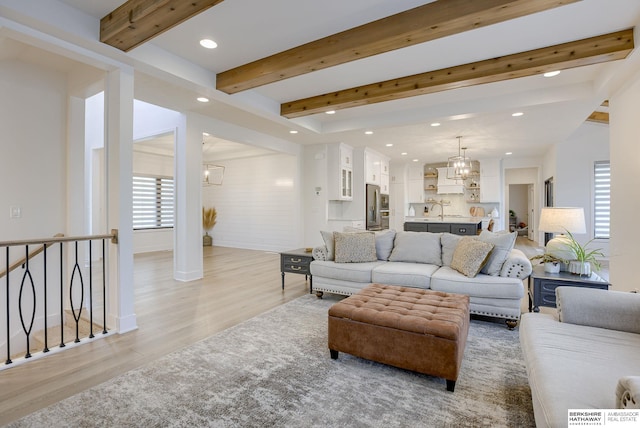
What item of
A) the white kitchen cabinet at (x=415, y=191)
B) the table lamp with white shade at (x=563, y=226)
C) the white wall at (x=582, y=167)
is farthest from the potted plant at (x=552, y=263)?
the white kitchen cabinet at (x=415, y=191)

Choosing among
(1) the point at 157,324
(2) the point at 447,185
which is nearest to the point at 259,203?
(1) the point at 157,324

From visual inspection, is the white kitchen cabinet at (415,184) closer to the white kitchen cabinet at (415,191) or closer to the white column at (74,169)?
the white kitchen cabinet at (415,191)

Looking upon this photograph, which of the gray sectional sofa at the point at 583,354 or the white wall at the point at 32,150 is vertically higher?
the white wall at the point at 32,150

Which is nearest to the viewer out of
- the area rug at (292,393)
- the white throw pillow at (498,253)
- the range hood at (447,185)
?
the area rug at (292,393)

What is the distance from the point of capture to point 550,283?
2.92m

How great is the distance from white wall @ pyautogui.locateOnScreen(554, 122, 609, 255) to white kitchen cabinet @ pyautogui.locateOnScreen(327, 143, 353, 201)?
4752 millimetres

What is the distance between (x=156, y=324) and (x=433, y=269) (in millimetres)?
3064

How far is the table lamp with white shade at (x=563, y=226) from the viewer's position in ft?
9.87

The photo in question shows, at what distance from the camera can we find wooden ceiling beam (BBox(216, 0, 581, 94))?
2217 millimetres

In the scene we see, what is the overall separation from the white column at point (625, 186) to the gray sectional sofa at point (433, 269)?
1.09 m

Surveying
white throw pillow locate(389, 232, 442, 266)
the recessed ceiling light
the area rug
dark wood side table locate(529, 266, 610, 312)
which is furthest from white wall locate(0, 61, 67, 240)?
dark wood side table locate(529, 266, 610, 312)

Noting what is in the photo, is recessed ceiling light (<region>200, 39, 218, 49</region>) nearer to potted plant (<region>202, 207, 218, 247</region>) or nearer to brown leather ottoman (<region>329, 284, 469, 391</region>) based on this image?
brown leather ottoman (<region>329, 284, 469, 391</region>)

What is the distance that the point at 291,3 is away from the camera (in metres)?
2.42

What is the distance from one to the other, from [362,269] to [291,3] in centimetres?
277
